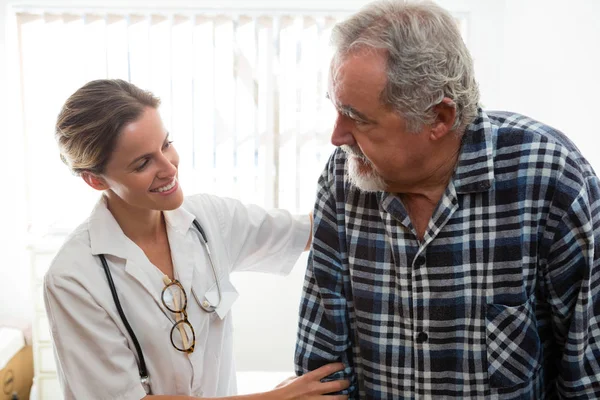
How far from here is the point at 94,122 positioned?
56.7 inches

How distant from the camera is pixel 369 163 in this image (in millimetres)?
1119

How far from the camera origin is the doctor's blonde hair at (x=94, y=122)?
144 centimetres

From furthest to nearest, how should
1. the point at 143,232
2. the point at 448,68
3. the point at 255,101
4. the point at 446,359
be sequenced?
the point at 255,101
the point at 143,232
the point at 446,359
the point at 448,68

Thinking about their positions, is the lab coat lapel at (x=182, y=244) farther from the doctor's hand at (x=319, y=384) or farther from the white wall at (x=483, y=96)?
the white wall at (x=483, y=96)

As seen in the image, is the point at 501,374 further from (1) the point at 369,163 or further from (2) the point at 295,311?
(2) the point at 295,311

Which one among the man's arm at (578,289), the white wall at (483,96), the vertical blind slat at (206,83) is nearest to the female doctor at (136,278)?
the man's arm at (578,289)

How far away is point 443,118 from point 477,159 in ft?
0.31

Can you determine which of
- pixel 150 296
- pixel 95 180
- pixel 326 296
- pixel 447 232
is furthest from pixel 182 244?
pixel 447 232

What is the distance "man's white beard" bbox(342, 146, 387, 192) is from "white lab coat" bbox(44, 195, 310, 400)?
24.1 inches

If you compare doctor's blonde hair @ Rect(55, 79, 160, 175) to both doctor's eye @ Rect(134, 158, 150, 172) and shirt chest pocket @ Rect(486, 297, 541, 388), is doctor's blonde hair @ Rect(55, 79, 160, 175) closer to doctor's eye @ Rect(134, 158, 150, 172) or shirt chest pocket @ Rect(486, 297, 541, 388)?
doctor's eye @ Rect(134, 158, 150, 172)

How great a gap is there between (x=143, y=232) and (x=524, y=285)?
37.7 inches

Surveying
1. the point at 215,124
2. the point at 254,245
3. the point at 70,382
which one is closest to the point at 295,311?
the point at 215,124

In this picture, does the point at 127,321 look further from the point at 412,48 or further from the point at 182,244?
the point at 412,48

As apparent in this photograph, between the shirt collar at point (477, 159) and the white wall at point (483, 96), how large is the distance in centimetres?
133
